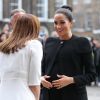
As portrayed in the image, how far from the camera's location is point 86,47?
15.9ft

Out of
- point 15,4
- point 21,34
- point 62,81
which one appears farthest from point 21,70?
point 15,4

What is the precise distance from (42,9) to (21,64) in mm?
33091

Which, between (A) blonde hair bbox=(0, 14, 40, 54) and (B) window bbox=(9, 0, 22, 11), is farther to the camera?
(B) window bbox=(9, 0, 22, 11)

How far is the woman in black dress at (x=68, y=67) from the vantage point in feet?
15.8

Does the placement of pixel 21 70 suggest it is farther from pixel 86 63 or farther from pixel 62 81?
pixel 86 63

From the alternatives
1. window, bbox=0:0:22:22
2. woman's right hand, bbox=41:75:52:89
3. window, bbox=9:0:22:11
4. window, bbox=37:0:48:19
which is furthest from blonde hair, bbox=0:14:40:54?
window, bbox=37:0:48:19

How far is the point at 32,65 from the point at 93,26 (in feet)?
188

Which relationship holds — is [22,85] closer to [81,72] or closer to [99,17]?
[81,72]

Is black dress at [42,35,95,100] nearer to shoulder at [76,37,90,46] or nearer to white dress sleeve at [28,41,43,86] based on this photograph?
shoulder at [76,37,90,46]

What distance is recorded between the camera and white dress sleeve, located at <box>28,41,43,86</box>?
426 centimetres

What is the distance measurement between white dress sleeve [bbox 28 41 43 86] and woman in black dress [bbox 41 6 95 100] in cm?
50

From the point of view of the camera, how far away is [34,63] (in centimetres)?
427

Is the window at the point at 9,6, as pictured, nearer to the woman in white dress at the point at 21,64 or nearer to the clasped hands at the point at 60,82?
the clasped hands at the point at 60,82

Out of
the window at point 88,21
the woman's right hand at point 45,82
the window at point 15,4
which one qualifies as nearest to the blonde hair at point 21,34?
the woman's right hand at point 45,82
